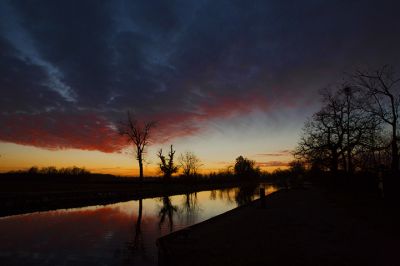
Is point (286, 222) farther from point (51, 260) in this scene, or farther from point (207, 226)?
point (51, 260)

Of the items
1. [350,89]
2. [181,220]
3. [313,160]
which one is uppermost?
[350,89]

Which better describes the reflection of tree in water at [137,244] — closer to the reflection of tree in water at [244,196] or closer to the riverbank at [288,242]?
the riverbank at [288,242]

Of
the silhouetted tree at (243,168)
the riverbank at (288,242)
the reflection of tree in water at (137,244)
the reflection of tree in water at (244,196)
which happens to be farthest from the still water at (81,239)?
the silhouetted tree at (243,168)

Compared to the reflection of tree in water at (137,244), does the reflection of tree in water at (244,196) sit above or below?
below

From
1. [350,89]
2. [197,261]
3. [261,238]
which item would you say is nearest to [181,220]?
[261,238]

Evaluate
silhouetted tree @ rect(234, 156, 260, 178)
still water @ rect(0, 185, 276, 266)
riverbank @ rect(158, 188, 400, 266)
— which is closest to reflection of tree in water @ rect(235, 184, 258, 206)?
still water @ rect(0, 185, 276, 266)

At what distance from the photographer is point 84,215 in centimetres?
2173

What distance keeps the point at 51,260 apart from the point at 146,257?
305 cm

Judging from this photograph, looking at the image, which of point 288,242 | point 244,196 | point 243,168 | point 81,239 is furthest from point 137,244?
point 243,168

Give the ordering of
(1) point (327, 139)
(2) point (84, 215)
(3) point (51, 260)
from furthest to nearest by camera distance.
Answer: (1) point (327, 139), (2) point (84, 215), (3) point (51, 260)

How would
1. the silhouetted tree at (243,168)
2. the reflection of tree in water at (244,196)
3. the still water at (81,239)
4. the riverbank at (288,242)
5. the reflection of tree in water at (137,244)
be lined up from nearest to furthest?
1. the riverbank at (288,242)
2. the still water at (81,239)
3. the reflection of tree in water at (137,244)
4. the reflection of tree in water at (244,196)
5. the silhouetted tree at (243,168)

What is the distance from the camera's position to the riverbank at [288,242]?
8375 millimetres

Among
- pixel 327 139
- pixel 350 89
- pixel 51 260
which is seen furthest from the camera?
pixel 327 139

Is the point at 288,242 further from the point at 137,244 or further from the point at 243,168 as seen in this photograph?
the point at 243,168
